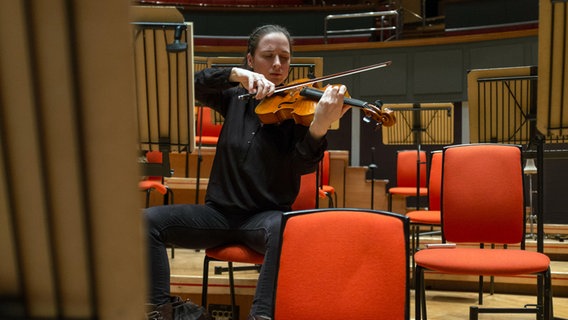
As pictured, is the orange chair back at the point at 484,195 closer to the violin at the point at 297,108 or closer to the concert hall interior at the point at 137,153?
the concert hall interior at the point at 137,153

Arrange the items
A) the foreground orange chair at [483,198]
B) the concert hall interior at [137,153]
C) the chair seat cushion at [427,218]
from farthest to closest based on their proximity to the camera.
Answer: the chair seat cushion at [427,218]
the foreground orange chair at [483,198]
the concert hall interior at [137,153]

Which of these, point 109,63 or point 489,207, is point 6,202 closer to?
point 109,63

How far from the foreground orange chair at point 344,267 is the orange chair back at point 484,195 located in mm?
958

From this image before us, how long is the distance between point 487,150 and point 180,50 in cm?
120

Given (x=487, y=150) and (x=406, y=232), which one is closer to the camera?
(x=406, y=232)

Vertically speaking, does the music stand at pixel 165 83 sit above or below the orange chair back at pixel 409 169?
above

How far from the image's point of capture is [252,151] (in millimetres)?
1858

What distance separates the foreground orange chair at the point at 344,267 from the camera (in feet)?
3.87

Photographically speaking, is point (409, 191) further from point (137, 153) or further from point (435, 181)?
point (137, 153)

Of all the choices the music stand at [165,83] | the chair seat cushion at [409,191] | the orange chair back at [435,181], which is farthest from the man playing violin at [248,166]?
the chair seat cushion at [409,191]

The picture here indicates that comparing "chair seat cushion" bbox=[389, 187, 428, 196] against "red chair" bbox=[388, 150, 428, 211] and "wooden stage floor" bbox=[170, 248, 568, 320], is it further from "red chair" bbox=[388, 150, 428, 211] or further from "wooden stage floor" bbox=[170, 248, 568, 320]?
"wooden stage floor" bbox=[170, 248, 568, 320]

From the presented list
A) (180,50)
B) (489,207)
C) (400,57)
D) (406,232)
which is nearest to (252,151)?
(180,50)

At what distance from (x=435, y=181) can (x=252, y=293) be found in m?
1.24

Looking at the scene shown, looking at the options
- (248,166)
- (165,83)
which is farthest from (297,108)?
(165,83)
